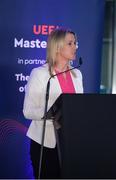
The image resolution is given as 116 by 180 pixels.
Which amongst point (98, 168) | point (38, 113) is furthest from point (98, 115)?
point (38, 113)

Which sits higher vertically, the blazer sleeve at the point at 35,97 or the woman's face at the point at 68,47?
the woman's face at the point at 68,47

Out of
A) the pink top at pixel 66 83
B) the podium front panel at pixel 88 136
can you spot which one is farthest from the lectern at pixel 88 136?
the pink top at pixel 66 83

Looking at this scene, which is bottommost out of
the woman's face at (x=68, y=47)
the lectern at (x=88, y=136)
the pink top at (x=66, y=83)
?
the lectern at (x=88, y=136)

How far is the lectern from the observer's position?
2.02 m

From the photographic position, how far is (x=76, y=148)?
2.02 meters

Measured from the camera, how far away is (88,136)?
6.67 feet

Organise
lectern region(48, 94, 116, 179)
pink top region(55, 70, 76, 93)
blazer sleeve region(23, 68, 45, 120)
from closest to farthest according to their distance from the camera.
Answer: lectern region(48, 94, 116, 179) → blazer sleeve region(23, 68, 45, 120) → pink top region(55, 70, 76, 93)

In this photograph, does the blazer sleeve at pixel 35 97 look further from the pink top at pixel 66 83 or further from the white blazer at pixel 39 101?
the pink top at pixel 66 83

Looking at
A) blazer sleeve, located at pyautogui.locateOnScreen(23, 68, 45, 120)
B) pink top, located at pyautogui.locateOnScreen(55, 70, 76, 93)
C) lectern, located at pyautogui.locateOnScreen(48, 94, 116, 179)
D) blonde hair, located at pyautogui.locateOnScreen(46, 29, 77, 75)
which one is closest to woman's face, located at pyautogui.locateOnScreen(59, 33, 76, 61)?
blonde hair, located at pyautogui.locateOnScreen(46, 29, 77, 75)

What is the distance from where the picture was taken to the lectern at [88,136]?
2.02 m

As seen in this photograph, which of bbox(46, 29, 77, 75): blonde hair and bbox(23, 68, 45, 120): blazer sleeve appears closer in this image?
bbox(23, 68, 45, 120): blazer sleeve

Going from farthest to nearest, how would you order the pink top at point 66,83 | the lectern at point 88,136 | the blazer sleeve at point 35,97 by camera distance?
1. the pink top at point 66,83
2. the blazer sleeve at point 35,97
3. the lectern at point 88,136

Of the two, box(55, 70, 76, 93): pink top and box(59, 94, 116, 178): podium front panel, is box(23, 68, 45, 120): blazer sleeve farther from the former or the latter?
box(59, 94, 116, 178): podium front panel

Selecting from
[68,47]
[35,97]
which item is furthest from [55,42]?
[35,97]
